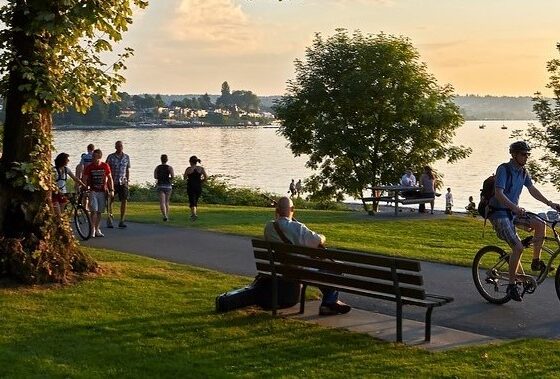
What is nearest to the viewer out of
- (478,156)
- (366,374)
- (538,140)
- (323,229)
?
(366,374)

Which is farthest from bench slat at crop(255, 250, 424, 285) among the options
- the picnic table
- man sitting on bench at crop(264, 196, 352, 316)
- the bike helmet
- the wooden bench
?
the picnic table

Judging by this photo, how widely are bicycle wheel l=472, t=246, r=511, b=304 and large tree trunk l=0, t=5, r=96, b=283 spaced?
517 centimetres

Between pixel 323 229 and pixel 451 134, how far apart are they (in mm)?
19709

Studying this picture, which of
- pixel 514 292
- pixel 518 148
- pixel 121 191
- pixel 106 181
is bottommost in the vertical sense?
pixel 514 292

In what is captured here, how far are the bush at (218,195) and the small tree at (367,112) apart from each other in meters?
2.50

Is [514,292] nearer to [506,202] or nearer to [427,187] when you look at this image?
[506,202]

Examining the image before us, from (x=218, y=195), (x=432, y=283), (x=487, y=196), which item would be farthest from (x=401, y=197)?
(x=487, y=196)

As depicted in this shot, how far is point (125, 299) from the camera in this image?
9.55 m

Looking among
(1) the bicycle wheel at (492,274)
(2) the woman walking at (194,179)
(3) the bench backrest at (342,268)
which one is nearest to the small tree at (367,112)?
(2) the woman walking at (194,179)

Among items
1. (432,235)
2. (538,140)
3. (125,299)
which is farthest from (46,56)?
(538,140)

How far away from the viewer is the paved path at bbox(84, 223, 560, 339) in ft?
28.9

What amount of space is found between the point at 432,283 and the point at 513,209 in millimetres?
2661

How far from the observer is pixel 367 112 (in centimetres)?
3597

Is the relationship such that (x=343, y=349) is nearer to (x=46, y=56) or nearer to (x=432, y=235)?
(x=46, y=56)
